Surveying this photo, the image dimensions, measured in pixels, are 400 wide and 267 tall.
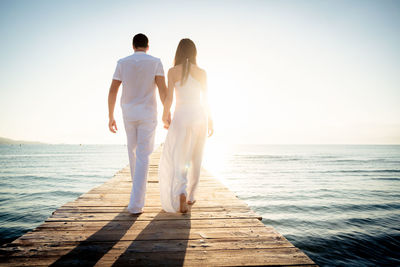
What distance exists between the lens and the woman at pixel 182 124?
3.17 m

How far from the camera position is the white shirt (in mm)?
3088

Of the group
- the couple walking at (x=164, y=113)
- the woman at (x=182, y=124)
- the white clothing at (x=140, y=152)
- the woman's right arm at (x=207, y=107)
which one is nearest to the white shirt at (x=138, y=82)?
the couple walking at (x=164, y=113)

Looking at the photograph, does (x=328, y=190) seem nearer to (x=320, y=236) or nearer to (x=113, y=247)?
(x=320, y=236)

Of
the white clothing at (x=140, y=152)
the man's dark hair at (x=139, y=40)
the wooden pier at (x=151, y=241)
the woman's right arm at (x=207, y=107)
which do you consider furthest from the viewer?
the woman's right arm at (x=207, y=107)

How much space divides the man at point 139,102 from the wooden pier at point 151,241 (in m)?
0.49

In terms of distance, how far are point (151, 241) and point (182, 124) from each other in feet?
5.49

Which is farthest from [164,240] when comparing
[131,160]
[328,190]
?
[328,190]

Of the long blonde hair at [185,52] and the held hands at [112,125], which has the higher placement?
the long blonde hair at [185,52]

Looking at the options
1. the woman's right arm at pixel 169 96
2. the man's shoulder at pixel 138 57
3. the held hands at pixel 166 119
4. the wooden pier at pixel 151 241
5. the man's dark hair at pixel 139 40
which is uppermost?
the man's dark hair at pixel 139 40

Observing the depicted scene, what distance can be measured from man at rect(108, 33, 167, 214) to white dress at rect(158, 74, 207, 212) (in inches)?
11.3

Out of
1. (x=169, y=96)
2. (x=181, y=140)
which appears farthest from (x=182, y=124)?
(x=169, y=96)

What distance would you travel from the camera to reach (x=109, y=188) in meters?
4.91

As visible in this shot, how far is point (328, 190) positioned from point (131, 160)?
41.5ft

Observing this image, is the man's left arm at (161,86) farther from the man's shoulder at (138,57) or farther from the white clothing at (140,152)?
the white clothing at (140,152)
